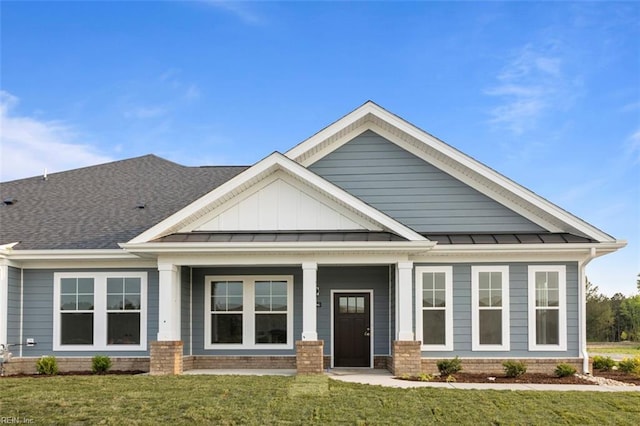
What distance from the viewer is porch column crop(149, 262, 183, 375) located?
15.0 metres

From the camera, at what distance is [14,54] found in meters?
16.7

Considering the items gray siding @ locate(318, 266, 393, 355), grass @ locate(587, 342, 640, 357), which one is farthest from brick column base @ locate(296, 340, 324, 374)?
grass @ locate(587, 342, 640, 357)

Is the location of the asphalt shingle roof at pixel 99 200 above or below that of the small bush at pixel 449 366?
above

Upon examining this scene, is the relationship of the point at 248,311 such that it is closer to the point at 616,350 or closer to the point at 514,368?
the point at 514,368

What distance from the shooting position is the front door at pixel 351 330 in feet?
55.5

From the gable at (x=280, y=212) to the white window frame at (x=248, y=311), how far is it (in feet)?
6.38

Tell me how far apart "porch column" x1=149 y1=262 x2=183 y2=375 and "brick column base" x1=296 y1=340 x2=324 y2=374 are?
108 inches

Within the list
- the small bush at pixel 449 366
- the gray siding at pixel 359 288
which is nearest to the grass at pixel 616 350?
the small bush at pixel 449 366

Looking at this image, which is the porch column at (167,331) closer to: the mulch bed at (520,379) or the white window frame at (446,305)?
the mulch bed at (520,379)

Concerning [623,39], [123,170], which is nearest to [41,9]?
[123,170]

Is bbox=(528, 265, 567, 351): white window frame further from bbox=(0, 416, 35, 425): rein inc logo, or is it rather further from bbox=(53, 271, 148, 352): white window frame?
bbox=(0, 416, 35, 425): rein inc logo

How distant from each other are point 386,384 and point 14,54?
A: 12.0m

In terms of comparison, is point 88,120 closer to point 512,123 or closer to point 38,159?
point 38,159

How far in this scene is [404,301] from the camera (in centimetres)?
1497
